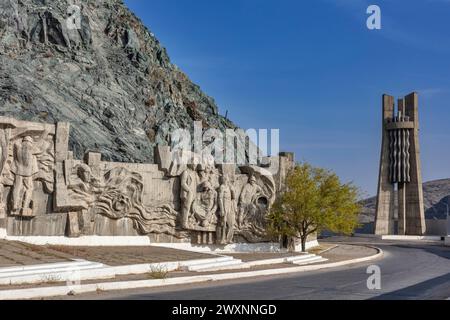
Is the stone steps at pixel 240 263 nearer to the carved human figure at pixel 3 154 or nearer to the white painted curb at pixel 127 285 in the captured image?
the white painted curb at pixel 127 285

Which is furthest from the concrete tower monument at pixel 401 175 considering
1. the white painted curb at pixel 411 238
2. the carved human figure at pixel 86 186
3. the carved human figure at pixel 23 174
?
the carved human figure at pixel 23 174

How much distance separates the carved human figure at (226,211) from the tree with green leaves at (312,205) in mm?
2191

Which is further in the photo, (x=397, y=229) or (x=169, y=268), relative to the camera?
(x=397, y=229)

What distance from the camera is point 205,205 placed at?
2439cm

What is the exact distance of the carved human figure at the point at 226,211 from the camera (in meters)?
24.8

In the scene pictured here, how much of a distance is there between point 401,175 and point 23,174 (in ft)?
151

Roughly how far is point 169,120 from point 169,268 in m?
46.8

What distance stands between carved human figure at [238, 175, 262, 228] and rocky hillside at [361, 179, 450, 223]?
76512mm

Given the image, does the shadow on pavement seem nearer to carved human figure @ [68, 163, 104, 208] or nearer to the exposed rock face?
carved human figure @ [68, 163, 104, 208]

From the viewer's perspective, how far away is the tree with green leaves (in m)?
26.9

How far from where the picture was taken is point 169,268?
57.7 feet

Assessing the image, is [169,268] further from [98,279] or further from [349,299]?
[349,299]
